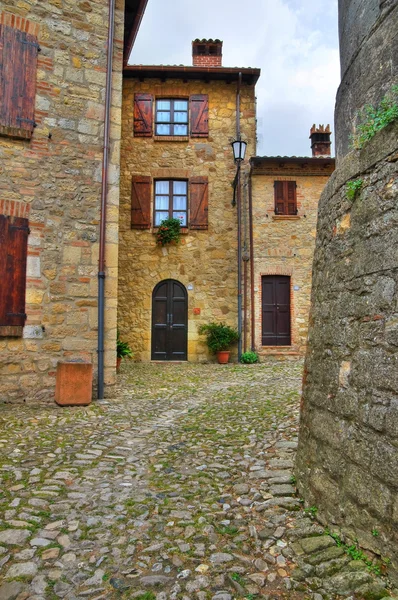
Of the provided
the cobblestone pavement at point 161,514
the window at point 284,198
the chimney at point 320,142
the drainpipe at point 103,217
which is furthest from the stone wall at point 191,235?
the cobblestone pavement at point 161,514

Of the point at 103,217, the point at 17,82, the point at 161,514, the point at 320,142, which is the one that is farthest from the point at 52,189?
the point at 320,142

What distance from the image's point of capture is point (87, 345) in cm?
613

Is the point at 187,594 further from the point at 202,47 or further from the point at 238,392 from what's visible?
the point at 202,47

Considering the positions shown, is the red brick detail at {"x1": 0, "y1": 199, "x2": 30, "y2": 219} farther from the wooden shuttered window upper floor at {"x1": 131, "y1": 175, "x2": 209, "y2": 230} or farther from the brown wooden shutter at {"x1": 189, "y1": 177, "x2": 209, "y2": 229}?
the brown wooden shutter at {"x1": 189, "y1": 177, "x2": 209, "y2": 229}

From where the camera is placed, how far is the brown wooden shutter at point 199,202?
1189 cm

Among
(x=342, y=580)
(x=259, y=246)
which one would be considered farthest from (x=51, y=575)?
(x=259, y=246)

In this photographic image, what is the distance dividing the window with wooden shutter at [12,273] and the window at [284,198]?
8146mm

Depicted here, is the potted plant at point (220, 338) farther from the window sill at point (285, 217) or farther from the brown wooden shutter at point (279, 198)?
the brown wooden shutter at point (279, 198)

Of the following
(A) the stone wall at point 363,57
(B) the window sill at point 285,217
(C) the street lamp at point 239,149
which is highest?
(C) the street lamp at point 239,149

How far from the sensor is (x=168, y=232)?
38.3 ft

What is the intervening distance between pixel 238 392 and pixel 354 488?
458cm

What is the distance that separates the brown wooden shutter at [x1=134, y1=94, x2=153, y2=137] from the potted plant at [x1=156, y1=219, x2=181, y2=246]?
2757 millimetres

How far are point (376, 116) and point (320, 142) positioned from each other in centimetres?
1301

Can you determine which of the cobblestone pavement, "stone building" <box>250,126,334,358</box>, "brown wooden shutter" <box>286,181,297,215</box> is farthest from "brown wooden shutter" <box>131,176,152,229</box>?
Result: the cobblestone pavement
